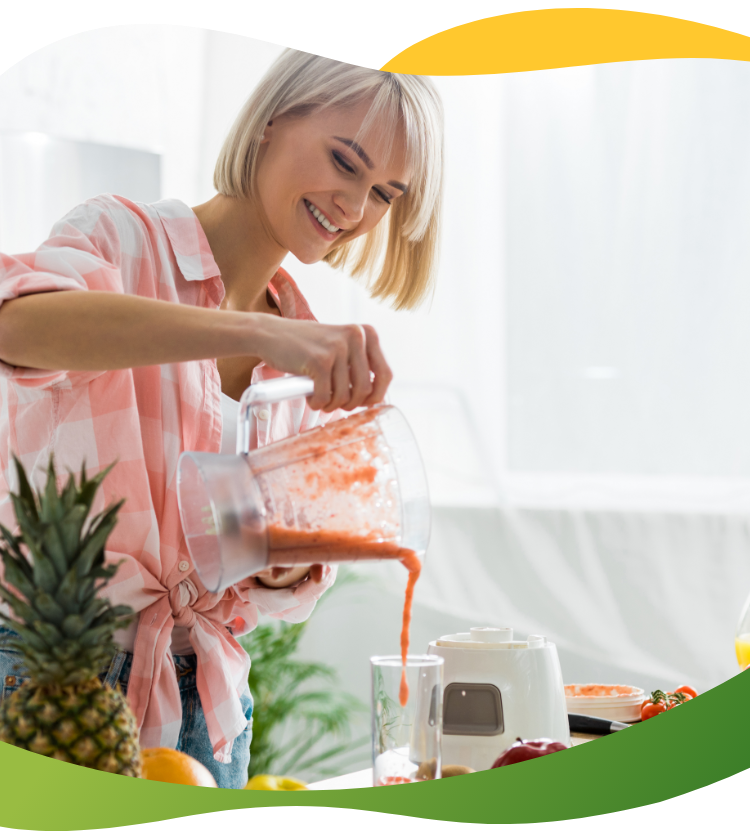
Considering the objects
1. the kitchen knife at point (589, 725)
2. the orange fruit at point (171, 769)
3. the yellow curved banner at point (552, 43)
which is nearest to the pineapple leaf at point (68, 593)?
the orange fruit at point (171, 769)

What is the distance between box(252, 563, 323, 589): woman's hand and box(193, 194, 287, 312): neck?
0.18 metres

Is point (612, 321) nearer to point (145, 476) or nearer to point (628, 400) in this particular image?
Result: point (628, 400)

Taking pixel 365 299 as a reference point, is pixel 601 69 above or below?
above

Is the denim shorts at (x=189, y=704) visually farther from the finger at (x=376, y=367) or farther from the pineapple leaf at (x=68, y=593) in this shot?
the finger at (x=376, y=367)

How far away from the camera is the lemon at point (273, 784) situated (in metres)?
0.54

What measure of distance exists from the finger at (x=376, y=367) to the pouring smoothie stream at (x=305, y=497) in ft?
0.08

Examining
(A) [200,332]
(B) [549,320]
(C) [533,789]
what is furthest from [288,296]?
(B) [549,320]

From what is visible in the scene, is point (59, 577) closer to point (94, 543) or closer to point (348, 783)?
point (94, 543)

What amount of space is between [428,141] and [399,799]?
432 millimetres

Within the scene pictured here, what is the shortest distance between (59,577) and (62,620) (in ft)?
0.08

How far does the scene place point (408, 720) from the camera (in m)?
0.54

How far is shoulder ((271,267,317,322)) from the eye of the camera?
0.65 meters

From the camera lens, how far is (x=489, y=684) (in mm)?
598

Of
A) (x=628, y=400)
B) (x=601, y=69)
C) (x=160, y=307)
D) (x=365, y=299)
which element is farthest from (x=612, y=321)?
(x=160, y=307)
